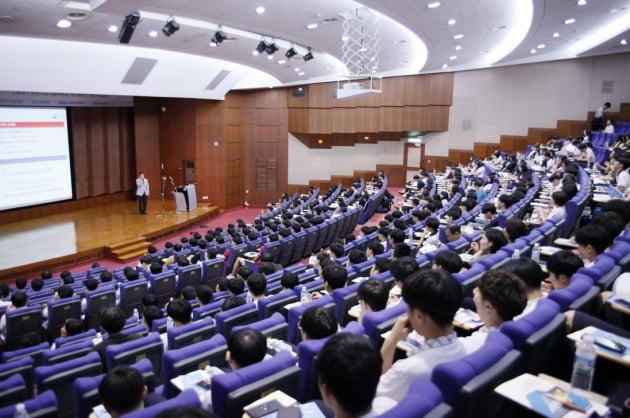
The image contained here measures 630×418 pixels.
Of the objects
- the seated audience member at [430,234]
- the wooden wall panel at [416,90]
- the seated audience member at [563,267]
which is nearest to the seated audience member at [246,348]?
the seated audience member at [563,267]

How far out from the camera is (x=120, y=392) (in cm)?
254

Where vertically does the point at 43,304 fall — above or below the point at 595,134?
below

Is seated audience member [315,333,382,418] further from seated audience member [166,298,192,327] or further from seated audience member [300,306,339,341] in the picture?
seated audience member [166,298,192,327]

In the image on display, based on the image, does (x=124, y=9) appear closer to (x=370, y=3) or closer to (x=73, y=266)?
(x=370, y=3)

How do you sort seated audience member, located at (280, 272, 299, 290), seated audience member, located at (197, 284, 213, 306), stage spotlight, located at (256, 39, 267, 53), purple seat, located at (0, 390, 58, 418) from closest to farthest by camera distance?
purple seat, located at (0, 390, 58, 418)
seated audience member, located at (280, 272, 299, 290)
seated audience member, located at (197, 284, 213, 306)
stage spotlight, located at (256, 39, 267, 53)

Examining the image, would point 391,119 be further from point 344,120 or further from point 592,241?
point 592,241

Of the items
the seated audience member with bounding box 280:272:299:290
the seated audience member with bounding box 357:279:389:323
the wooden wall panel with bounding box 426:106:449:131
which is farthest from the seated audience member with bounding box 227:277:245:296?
the wooden wall panel with bounding box 426:106:449:131

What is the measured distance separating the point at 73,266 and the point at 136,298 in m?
5.56

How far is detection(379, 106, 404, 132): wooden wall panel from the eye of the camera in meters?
19.0

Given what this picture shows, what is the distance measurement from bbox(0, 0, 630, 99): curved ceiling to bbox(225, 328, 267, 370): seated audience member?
5.72 meters

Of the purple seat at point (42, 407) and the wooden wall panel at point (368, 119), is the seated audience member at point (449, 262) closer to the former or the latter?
the purple seat at point (42, 407)

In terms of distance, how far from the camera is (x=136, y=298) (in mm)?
7141

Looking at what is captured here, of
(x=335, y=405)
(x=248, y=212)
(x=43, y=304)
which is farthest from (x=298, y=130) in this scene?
(x=335, y=405)

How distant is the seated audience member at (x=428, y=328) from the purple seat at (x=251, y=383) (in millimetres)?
597
